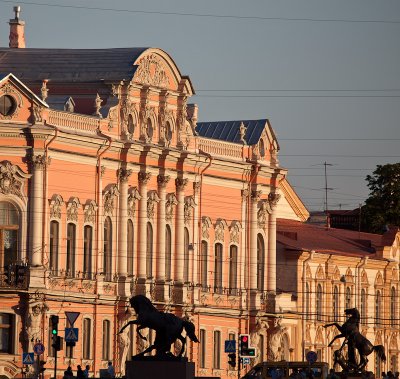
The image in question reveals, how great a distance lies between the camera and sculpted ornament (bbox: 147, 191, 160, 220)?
10325 cm

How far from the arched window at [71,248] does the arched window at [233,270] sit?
15.2m

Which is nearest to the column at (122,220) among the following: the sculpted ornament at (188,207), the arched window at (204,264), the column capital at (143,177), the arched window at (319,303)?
the column capital at (143,177)

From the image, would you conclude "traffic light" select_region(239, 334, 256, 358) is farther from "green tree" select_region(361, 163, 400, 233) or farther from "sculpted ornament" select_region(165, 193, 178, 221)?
"green tree" select_region(361, 163, 400, 233)

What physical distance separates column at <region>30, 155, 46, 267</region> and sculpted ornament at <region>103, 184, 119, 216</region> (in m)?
5.77

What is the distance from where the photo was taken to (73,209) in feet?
317

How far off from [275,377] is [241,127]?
27525mm

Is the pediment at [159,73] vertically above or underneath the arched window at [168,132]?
above

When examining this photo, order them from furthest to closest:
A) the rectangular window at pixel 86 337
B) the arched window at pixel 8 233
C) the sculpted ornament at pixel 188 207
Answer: the sculpted ornament at pixel 188 207 < the rectangular window at pixel 86 337 < the arched window at pixel 8 233

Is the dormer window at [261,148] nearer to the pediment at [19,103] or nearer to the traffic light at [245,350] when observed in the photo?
the pediment at [19,103]

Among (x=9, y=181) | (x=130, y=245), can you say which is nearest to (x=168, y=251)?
(x=130, y=245)

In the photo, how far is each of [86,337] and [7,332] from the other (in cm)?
544

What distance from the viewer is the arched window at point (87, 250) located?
97625 mm

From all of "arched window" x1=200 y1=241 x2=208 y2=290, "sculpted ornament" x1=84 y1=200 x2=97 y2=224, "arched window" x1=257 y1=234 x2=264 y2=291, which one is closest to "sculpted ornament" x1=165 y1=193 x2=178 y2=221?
"arched window" x1=200 y1=241 x2=208 y2=290

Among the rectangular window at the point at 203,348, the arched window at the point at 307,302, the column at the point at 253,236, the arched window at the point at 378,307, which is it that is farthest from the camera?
the arched window at the point at 378,307
